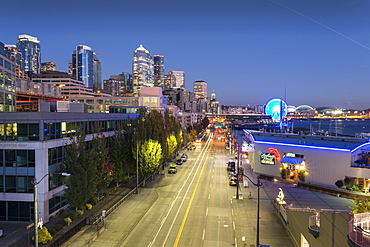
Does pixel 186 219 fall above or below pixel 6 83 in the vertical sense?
below

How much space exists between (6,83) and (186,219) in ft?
213

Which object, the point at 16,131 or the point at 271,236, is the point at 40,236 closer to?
the point at 16,131

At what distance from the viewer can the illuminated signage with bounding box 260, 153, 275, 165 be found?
50.9 m

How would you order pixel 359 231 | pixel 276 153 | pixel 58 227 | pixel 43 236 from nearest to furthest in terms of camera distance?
pixel 359 231 < pixel 43 236 < pixel 58 227 < pixel 276 153

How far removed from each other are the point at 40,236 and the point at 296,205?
91.6 feet

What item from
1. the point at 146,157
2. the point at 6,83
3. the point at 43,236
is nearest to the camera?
the point at 43,236

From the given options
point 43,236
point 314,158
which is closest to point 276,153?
point 314,158

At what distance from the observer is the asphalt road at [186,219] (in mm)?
25250

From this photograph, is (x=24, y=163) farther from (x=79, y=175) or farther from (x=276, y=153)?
(x=276, y=153)

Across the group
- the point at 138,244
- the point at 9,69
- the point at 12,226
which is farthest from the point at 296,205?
the point at 9,69

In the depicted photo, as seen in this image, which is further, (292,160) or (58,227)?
(292,160)

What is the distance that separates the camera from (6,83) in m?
72.8

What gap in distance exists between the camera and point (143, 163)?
145 feet

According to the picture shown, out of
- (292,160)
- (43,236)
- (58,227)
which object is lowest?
(58,227)
